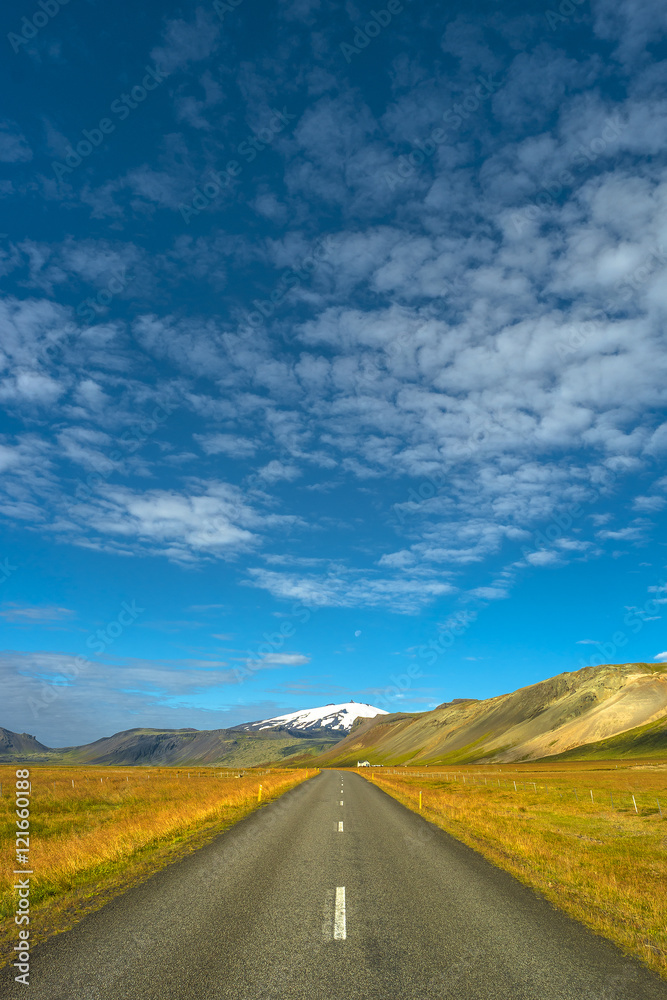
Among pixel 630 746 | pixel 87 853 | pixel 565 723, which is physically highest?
pixel 87 853

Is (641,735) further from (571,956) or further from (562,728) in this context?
(571,956)

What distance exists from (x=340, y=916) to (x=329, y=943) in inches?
46.7

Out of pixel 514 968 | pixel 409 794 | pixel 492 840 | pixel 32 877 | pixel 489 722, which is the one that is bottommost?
pixel 489 722

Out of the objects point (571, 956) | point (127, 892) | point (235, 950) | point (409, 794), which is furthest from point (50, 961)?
point (409, 794)

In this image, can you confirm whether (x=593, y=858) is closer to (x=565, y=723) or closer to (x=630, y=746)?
(x=630, y=746)

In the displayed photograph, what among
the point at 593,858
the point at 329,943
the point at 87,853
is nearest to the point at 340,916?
the point at 329,943

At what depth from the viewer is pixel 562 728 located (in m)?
130

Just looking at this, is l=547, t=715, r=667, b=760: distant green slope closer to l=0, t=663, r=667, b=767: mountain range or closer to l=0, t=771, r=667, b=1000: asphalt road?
l=0, t=663, r=667, b=767: mountain range

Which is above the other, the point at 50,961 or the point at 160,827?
the point at 50,961

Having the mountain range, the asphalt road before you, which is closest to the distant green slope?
the mountain range

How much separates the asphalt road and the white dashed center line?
30mm

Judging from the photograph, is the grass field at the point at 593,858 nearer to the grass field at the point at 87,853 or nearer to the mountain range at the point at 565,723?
the grass field at the point at 87,853

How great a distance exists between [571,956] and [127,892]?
728 cm

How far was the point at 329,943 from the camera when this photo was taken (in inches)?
257
